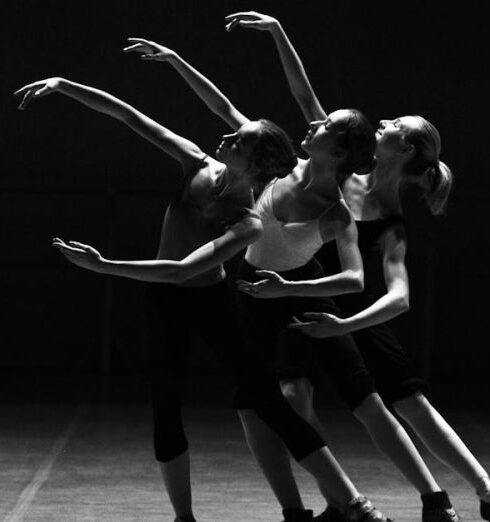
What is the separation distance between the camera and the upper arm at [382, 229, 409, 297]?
391cm

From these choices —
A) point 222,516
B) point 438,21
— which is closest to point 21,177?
point 438,21

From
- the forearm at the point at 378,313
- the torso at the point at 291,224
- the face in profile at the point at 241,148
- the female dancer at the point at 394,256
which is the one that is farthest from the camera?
the female dancer at the point at 394,256

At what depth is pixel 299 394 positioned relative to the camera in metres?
4.07

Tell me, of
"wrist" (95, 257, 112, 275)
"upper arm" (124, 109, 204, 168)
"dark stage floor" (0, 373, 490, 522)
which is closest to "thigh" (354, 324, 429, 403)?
"dark stage floor" (0, 373, 490, 522)

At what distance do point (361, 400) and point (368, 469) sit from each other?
1448 mm

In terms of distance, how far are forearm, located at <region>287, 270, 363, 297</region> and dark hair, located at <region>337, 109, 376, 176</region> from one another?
31cm

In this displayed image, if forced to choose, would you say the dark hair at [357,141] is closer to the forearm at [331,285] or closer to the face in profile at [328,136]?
the face in profile at [328,136]

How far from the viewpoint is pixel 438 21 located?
8.18 meters

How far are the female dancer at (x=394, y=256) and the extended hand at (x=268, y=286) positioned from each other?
499mm

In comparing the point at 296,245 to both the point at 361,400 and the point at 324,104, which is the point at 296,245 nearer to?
the point at 361,400

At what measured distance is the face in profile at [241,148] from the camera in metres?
3.58

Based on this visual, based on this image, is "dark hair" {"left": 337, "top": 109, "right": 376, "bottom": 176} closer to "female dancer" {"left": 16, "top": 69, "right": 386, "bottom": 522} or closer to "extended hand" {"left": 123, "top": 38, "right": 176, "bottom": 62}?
"female dancer" {"left": 16, "top": 69, "right": 386, "bottom": 522}

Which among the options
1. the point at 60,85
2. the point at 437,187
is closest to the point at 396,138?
the point at 437,187

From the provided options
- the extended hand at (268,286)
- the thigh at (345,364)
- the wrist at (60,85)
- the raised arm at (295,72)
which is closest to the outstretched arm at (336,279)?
the extended hand at (268,286)
